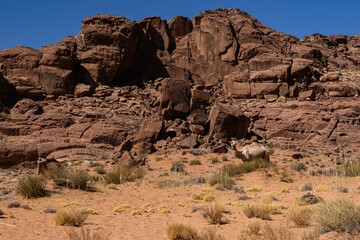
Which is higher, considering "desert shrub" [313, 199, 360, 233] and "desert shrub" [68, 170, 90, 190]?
"desert shrub" [313, 199, 360, 233]

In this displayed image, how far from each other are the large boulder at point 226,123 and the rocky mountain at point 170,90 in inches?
4.2

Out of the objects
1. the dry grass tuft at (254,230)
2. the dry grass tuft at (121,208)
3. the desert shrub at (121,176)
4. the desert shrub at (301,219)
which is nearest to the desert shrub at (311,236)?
the dry grass tuft at (254,230)

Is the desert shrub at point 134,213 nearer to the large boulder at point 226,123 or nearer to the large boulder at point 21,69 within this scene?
the large boulder at point 226,123

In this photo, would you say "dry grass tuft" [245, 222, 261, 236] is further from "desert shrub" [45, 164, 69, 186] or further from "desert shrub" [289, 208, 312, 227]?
"desert shrub" [45, 164, 69, 186]

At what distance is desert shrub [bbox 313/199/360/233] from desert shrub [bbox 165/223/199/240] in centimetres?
254

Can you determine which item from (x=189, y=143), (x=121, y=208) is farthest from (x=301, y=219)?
(x=189, y=143)

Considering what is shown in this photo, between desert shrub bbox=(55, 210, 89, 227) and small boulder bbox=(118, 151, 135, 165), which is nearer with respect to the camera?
desert shrub bbox=(55, 210, 89, 227)

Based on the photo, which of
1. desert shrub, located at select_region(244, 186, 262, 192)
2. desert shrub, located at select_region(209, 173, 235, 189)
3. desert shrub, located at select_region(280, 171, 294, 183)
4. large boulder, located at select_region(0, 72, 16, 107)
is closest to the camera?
desert shrub, located at select_region(244, 186, 262, 192)

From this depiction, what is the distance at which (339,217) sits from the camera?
5582 millimetres

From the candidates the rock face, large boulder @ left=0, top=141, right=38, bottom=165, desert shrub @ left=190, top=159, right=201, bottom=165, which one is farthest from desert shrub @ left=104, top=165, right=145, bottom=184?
the rock face

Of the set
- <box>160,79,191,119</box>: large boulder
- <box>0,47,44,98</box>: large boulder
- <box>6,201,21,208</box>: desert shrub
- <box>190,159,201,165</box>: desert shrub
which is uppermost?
<box>0,47,44,98</box>: large boulder

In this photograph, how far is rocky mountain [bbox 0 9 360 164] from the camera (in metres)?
27.7

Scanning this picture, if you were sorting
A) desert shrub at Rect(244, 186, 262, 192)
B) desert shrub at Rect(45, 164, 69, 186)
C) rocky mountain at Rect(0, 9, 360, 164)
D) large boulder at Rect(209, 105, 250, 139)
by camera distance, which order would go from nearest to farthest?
desert shrub at Rect(244, 186, 262, 192), desert shrub at Rect(45, 164, 69, 186), rocky mountain at Rect(0, 9, 360, 164), large boulder at Rect(209, 105, 250, 139)

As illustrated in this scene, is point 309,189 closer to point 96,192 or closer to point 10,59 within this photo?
point 96,192
